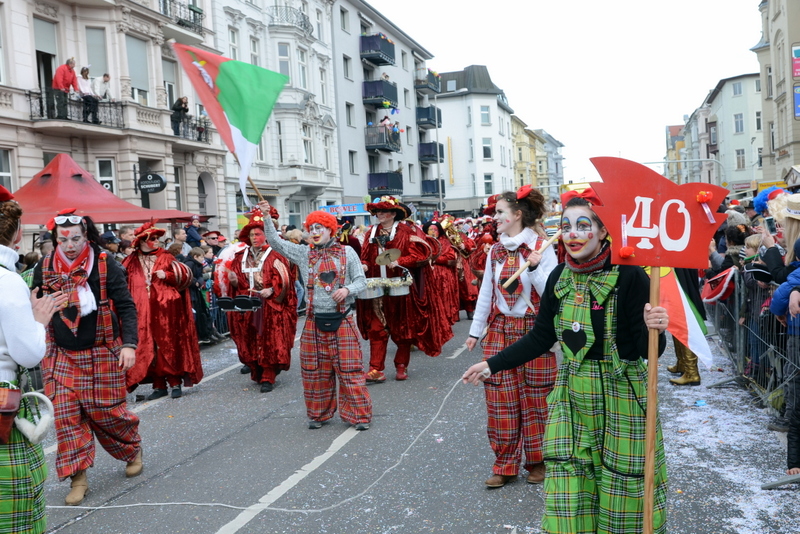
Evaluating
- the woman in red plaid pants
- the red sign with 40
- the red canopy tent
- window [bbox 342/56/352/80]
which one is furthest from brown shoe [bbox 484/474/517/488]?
window [bbox 342/56/352/80]

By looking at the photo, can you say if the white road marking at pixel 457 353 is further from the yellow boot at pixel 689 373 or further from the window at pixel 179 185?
the window at pixel 179 185

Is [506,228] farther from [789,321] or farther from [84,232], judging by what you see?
[84,232]

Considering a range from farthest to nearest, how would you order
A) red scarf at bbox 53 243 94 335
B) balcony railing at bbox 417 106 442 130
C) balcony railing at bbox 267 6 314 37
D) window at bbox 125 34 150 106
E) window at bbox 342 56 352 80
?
balcony railing at bbox 417 106 442 130 < window at bbox 342 56 352 80 < balcony railing at bbox 267 6 314 37 < window at bbox 125 34 150 106 < red scarf at bbox 53 243 94 335

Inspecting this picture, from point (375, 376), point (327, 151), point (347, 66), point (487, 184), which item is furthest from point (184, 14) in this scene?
point (487, 184)

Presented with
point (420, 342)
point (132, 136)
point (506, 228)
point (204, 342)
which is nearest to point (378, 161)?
point (132, 136)

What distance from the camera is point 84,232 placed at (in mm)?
5016

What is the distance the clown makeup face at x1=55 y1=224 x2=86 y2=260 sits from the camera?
16.1ft

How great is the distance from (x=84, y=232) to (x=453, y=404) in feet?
12.5

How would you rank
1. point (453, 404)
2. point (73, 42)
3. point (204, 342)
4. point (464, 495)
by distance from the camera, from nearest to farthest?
point (464, 495), point (453, 404), point (204, 342), point (73, 42)

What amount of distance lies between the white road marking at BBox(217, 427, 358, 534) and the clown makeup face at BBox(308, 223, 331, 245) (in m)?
1.70

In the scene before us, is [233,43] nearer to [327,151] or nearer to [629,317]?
[327,151]

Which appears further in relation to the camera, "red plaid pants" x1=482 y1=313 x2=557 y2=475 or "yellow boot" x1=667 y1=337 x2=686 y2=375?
"yellow boot" x1=667 y1=337 x2=686 y2=375

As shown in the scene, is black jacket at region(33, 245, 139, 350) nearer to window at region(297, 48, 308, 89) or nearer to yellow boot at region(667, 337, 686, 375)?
yellow boot at region(667, 337, 686, 375)

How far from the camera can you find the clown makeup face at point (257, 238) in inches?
345
